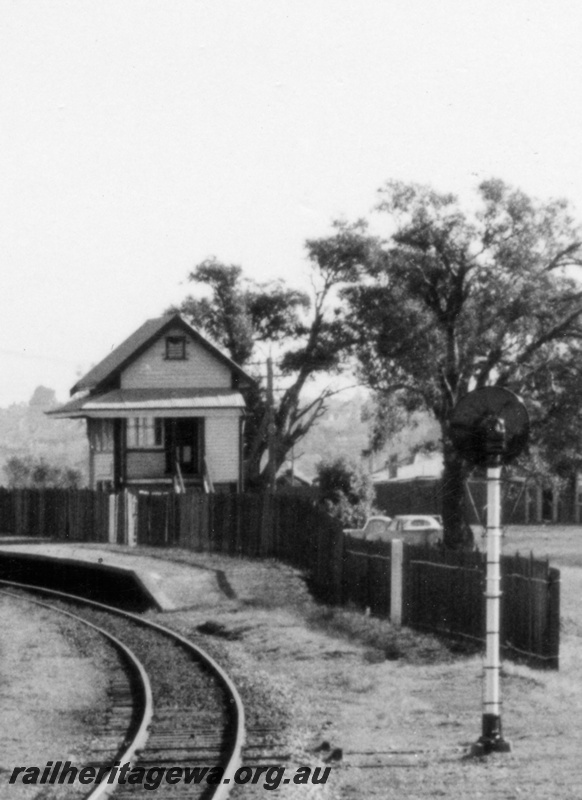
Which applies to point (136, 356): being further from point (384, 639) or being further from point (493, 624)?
point (493, 624)

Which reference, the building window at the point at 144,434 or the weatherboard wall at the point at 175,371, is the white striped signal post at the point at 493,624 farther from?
the weatherboard wall at the point at 175,371

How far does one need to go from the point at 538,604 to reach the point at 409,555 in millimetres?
4720

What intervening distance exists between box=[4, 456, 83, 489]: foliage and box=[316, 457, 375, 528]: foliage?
1211 inches

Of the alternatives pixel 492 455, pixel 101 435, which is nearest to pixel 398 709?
pixel 492 455

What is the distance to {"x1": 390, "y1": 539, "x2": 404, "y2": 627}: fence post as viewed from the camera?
71.8 ft

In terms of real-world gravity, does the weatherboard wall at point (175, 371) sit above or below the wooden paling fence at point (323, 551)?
above

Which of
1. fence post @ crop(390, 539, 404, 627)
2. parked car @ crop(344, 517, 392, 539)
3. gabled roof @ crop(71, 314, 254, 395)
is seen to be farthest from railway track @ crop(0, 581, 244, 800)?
gabled roof @ crop(71, 314, 254, 395)

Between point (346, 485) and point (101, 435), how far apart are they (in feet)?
52.2

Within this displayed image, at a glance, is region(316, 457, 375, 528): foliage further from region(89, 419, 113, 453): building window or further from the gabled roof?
region(89, 419, 113, 453): building window

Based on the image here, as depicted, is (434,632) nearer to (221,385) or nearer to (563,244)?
(563,244)

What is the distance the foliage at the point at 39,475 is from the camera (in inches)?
3775

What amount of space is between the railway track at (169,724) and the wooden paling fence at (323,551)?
354 centimetres

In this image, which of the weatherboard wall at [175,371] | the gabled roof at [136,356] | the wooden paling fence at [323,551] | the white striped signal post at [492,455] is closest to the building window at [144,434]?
the weatherboard wall at [175,371]

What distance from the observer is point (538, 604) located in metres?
17.2
